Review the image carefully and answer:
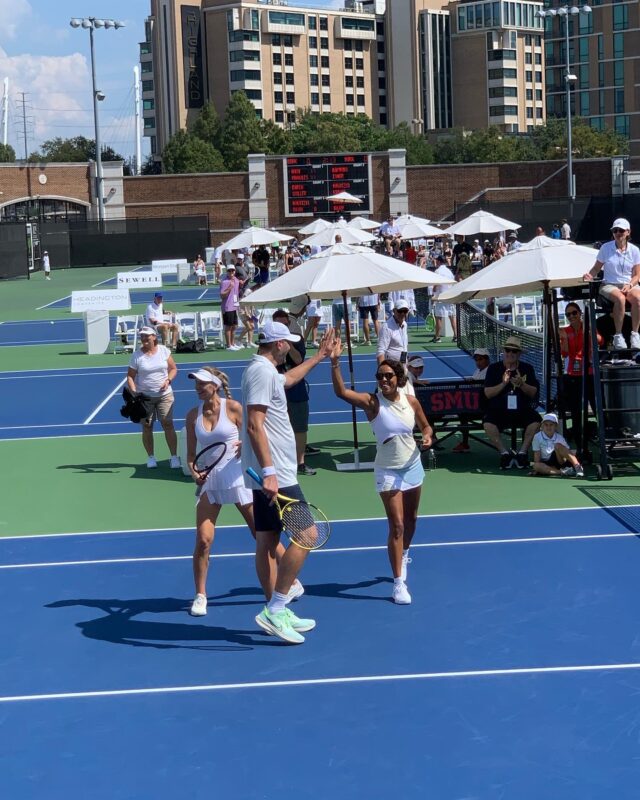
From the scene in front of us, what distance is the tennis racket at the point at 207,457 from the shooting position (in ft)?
29.4

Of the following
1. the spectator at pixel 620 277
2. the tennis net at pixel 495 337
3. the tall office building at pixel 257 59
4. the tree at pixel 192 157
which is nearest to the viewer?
the spectator at pixel 620 277

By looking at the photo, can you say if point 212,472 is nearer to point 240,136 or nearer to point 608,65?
point 240,136

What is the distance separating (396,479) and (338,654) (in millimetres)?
1490

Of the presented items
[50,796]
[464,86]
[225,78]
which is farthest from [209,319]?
[464,86]

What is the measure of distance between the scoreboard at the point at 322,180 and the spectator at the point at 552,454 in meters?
56.4

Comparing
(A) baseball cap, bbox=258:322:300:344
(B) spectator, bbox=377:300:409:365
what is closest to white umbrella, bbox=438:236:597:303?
(B) spectator, bbox=377:300:409:365

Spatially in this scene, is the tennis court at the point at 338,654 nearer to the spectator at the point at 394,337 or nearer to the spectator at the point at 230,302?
the spectator at the point at 394,337

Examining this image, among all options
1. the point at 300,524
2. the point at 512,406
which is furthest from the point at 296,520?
the point at 512,406

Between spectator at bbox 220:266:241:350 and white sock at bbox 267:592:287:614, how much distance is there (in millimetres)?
18307

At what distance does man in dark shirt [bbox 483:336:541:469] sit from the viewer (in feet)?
47.4

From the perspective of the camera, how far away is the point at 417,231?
3847 cm

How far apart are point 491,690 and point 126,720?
2167mm

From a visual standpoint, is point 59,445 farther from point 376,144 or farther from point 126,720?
point 376,144

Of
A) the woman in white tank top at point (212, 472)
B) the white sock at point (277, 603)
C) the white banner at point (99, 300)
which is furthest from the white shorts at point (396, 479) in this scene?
the white banner at point (99, 300)
